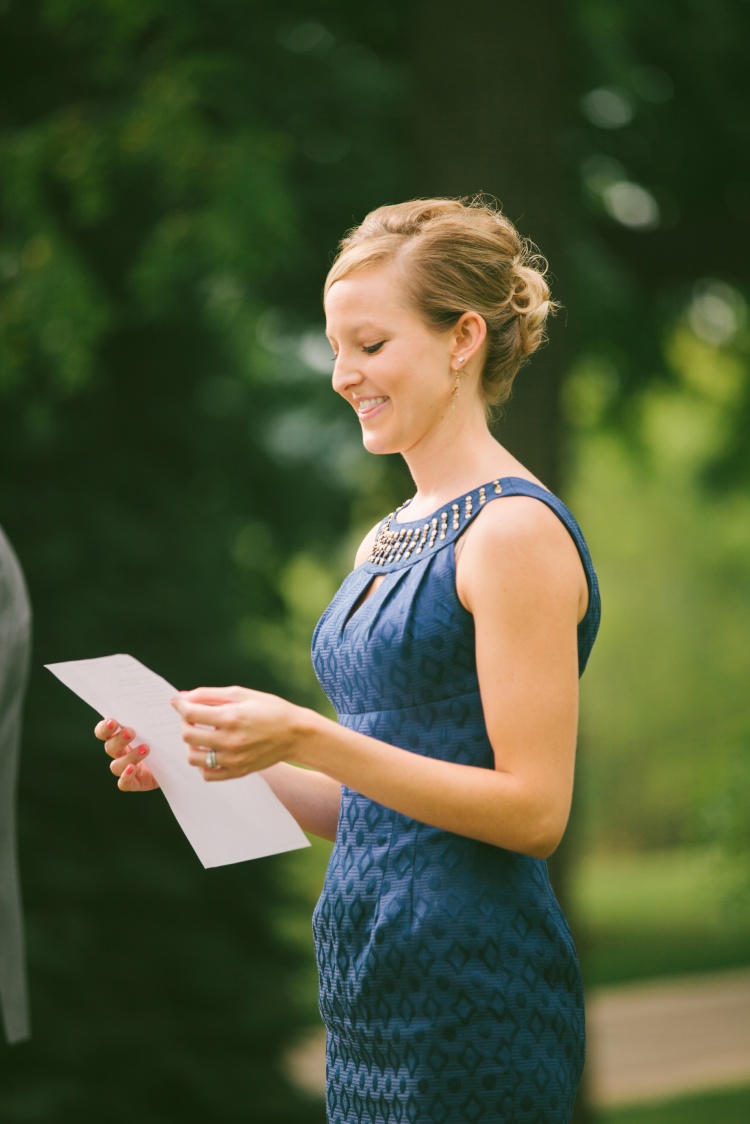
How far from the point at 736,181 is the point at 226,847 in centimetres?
512

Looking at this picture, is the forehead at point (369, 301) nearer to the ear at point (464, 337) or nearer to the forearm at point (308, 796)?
the ear at point (464, 337)

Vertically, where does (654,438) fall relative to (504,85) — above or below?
below

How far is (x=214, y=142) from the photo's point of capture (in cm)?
452

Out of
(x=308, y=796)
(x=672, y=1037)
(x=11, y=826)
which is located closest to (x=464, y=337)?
(x=308, y=796)

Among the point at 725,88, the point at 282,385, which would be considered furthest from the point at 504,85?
the point at 282,385

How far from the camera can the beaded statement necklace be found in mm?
1845

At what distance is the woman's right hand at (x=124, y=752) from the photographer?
75.4 inches

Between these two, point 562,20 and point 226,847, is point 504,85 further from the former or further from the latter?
point 226,847

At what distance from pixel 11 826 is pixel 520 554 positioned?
1399mm

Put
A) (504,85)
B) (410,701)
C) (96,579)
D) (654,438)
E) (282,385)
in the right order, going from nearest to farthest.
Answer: (410,701) < (504,85) < (96,579) < (282,385) < (654,438)

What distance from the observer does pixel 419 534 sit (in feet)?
6.28

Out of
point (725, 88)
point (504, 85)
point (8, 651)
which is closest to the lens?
point (8, 651)

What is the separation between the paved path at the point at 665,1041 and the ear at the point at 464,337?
5411 millimetres

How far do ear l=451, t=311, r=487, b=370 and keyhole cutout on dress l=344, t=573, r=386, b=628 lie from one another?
32 centimetres
